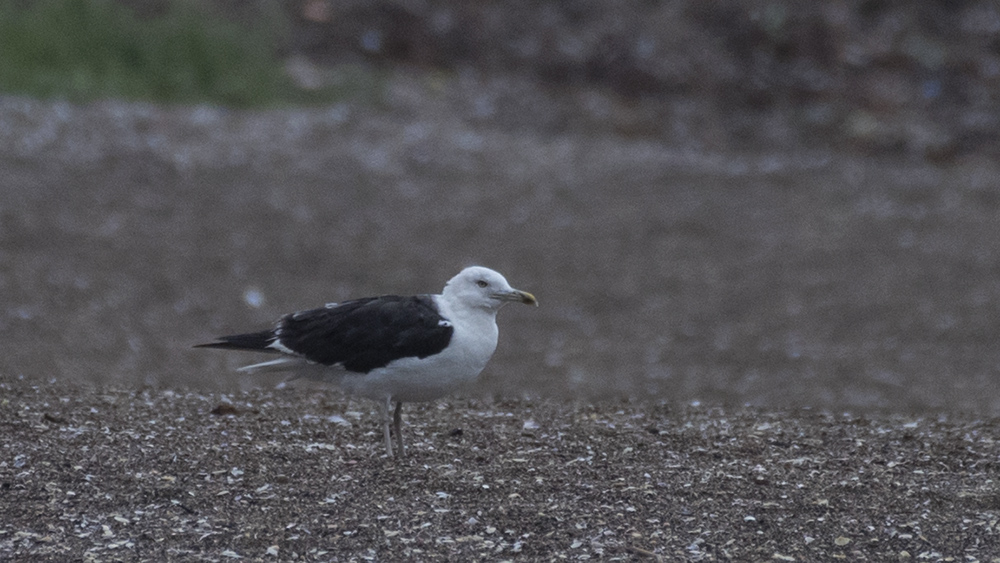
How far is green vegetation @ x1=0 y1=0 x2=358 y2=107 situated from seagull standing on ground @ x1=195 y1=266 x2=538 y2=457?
920 centimetres

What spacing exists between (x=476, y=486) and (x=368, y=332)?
72 cm

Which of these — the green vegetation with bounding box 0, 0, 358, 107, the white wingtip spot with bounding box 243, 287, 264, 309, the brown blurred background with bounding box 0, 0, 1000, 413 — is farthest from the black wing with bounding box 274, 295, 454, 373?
the green vegetation with bounding box 0, 0, 358, 107

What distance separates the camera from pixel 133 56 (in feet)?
47.0

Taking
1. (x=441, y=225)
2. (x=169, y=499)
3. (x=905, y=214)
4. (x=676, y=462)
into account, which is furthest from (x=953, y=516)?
(x=905, y=214)

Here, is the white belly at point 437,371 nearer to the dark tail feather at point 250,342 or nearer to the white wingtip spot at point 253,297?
the dark tail feather at point 250,342

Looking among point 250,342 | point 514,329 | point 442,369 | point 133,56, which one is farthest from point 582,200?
point 442,369

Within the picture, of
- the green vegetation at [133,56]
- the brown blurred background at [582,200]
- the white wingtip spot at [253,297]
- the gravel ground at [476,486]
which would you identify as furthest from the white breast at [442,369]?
the green vegetation at [133,56]

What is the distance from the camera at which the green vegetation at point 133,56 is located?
534 inches

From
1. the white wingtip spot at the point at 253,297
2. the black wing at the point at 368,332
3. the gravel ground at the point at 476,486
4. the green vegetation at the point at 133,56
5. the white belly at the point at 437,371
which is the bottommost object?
the gravel ground at the point at 476,486

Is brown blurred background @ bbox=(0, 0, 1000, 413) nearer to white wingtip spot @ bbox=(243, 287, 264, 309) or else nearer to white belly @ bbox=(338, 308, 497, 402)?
white wingtip spot @ bbox=(243, 287, 264, 309)

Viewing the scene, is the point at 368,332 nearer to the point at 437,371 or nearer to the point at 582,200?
the point at 437,371

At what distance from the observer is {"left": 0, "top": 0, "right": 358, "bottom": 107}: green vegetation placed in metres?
13.6

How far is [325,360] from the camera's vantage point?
4.87 m

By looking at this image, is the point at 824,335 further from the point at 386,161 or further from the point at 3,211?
the point at 3,211
